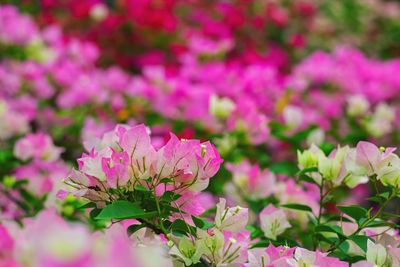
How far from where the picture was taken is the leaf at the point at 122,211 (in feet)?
2.96

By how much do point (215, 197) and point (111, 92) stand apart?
904mm

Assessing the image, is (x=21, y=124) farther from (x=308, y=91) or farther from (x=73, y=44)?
(x=308, y=91)

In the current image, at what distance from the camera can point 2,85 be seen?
2695mm

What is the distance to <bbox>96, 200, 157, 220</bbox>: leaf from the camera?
2.96 ft

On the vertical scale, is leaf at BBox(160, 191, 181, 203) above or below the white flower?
above

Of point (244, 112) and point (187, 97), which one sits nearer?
point (244, 112)

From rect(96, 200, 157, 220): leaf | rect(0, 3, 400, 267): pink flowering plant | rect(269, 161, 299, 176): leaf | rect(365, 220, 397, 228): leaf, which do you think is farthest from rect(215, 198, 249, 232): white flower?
rect(269, 161, 299, 176): leaf

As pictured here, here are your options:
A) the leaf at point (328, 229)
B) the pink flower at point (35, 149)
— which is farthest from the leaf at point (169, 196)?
the pink flower at point (35, 149)

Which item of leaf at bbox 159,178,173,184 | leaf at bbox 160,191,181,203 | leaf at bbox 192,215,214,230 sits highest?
leaf at bbox 159,178,173,184

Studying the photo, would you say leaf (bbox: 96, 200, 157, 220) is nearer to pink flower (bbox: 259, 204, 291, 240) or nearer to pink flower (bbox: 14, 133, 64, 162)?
pink flower (bbox: 259, 204, 291, 240)

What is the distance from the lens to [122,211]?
0.92m

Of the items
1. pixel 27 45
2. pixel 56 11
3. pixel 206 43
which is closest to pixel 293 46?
pixel 206 43

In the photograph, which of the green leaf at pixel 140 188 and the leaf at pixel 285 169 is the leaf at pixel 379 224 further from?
the leaf at pixel 285 169

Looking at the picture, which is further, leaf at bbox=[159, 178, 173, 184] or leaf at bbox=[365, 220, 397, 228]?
leaf at bbox=[365, 220, 397, 228]
